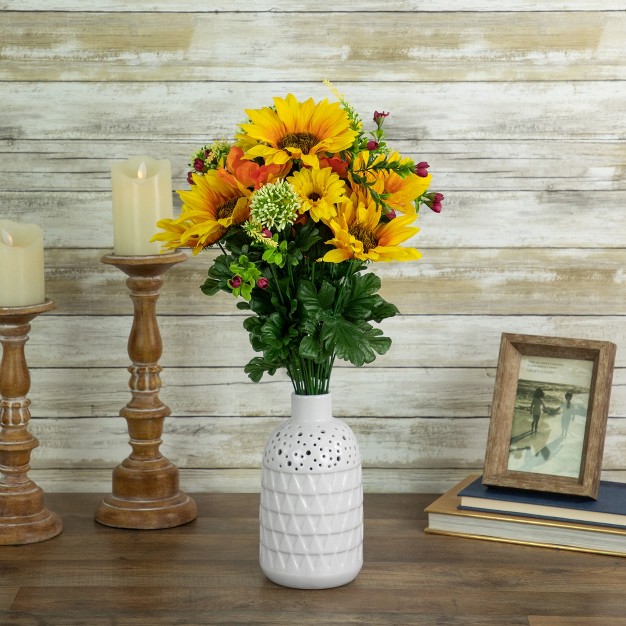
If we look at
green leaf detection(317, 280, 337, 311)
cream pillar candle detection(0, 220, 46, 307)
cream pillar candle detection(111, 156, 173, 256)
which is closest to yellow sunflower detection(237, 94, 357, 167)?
green leaf detection(317, 280, 337, 311)

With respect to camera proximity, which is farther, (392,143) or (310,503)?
(392,143)

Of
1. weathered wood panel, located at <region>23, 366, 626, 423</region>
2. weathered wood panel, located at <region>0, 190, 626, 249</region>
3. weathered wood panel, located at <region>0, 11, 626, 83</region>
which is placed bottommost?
weathered wood panel, located at <region>23, 366, 626, 423</region>

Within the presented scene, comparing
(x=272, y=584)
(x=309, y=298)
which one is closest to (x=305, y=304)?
(x=309, y=298)

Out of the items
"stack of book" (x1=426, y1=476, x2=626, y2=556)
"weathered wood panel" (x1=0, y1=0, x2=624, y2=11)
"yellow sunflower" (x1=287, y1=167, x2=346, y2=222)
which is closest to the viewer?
"yellow sunflower" (x1=287, y1=167, x2=346, y2=222)

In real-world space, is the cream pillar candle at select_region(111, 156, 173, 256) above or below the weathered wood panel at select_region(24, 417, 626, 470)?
above

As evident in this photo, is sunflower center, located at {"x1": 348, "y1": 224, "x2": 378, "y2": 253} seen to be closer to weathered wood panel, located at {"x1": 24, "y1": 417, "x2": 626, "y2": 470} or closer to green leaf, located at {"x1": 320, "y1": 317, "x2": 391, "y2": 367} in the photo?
green leaf, located at {"x1": 320, "y1": 317, "x2": 391, "y2": 367}

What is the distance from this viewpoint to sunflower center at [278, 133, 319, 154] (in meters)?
0.99

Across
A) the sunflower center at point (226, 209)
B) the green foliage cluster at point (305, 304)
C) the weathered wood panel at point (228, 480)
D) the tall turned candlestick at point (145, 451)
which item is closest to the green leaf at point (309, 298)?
the green foliage cluster at point (305, 304)

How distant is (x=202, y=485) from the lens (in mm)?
1438

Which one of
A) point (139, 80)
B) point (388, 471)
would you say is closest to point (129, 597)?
point (388, 471)

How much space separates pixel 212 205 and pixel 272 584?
446 mm

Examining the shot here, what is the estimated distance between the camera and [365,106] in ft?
4.51

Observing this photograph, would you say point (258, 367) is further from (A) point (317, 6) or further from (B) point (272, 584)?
(A) point (317, 6)

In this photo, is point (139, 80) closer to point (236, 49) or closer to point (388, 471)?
point (236, 49)
